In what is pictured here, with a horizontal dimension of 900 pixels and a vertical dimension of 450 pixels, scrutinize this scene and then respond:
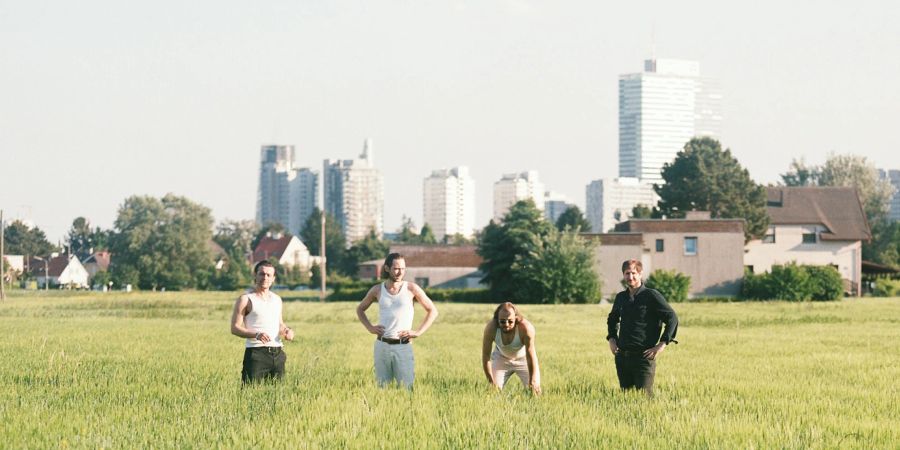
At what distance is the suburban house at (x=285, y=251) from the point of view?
164 meters

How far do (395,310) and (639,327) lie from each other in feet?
8.99

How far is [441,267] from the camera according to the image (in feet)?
307

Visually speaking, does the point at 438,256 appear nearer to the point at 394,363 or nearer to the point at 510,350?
the point at 510,350

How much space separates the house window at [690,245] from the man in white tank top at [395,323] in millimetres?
66890

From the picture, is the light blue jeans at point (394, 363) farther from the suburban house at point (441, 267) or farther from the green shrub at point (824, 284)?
the suburban house at point (441, 267)

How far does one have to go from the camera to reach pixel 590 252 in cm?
7194

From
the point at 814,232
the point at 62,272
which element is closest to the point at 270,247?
the point at 62,272

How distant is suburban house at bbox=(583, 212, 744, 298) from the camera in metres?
77.8

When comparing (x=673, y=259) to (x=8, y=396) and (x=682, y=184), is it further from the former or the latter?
(x=8, y=396)

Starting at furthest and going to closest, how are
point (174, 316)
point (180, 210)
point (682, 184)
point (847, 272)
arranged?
1. point (180, 210)
2. point (682, 184)
3. point (847, 272)
4. point (174, 316)

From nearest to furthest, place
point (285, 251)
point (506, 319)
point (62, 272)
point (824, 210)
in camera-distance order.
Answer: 1. point (506, 319)
2. point (824, 210)
3. point (62, 272)
4. point (285, 251)

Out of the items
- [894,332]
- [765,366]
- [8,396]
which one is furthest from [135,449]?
[894,332]

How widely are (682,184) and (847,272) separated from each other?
18548mm

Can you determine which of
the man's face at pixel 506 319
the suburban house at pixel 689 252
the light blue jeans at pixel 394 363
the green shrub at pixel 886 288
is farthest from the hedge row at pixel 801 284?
the light blue jeans at pixel 394 363
